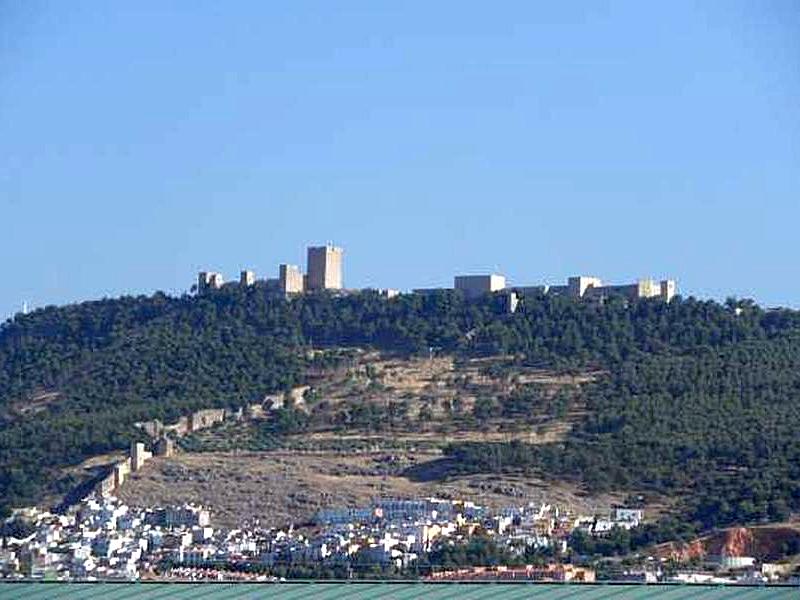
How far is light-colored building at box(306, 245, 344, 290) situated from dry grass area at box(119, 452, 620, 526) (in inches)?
570

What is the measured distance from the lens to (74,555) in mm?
55156

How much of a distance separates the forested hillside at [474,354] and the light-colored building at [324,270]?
3.86 feet

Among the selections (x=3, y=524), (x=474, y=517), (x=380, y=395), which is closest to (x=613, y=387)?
(x=380, y=395)

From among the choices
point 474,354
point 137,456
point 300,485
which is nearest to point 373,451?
point 300,485

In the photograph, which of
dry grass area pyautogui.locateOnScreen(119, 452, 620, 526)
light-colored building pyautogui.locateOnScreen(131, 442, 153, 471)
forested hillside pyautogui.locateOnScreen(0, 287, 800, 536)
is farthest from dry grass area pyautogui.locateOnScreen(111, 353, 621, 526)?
forested hillside pyautogui.locateOnScreen(0, 287, 800, 536)

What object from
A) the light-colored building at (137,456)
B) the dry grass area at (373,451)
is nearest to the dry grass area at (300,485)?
the dry grass area at (373,451)

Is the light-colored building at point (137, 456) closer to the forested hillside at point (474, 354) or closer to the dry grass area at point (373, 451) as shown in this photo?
the dry grass area at point (373, 451)

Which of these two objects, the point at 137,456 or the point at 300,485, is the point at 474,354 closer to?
the point at 137,456

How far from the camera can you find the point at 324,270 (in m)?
82.7

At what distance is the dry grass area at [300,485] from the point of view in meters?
63.7

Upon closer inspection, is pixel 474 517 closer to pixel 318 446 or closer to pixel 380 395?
pixel 318 446

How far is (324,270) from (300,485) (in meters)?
18.1

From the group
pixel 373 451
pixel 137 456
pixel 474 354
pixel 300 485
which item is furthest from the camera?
pixel 474 354

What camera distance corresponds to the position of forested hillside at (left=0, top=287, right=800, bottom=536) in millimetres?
64438
